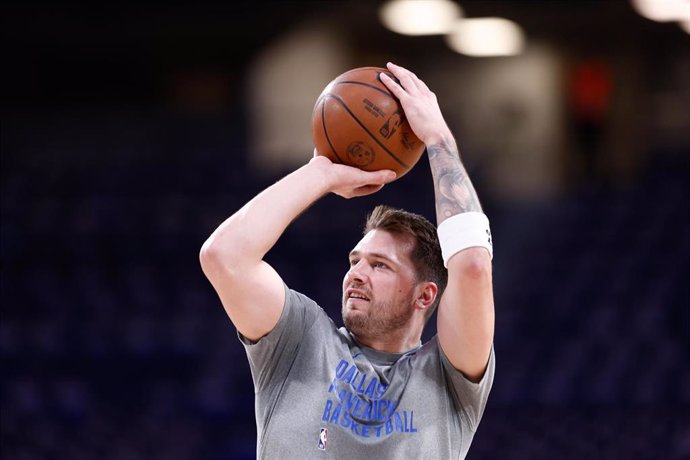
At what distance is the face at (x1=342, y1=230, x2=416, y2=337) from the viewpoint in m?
3.25

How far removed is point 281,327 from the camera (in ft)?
10.2

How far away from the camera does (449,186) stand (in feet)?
10.2

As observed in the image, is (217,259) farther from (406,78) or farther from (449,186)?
(406,78)

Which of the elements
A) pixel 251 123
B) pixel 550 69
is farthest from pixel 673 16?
pixel 251 123

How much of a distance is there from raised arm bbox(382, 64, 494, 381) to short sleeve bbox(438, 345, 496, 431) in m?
0.02

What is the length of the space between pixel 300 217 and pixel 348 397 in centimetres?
763

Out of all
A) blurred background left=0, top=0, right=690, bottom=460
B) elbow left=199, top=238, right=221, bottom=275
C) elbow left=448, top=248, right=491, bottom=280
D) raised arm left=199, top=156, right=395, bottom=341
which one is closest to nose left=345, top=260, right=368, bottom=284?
raised arm left=199, top=156, right=395, bottom=341

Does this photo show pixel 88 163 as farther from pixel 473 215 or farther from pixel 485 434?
pixel 473 215

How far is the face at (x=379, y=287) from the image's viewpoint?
3250 mm

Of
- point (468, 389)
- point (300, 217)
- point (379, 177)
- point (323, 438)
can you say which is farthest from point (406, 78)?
point (300, 217)

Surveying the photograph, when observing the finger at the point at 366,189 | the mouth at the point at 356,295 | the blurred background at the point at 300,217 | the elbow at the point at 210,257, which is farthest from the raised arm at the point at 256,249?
the blurred background at the point at 300,217

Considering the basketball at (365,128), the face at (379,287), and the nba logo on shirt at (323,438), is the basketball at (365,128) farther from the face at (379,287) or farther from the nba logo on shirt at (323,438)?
the nba logo on shirt at (323,438)

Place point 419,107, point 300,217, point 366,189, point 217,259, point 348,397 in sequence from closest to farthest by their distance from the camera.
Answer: point 217,259 → point 348,397 → point 419,107 → point 366,189 → point 300,217

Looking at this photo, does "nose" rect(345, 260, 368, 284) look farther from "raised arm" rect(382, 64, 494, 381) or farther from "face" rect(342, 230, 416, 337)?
"raised arm" rect(382, 64, 494, 381)
